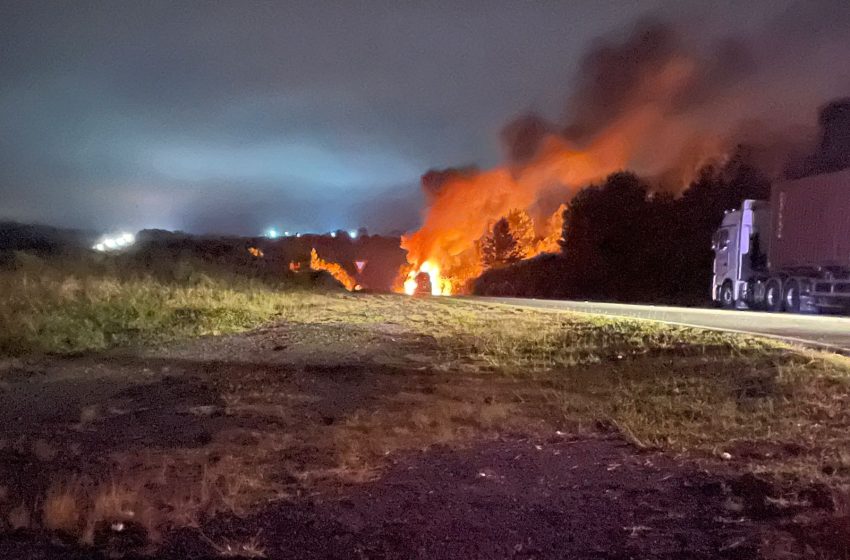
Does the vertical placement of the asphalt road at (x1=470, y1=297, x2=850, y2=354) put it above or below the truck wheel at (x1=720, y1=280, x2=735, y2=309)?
below

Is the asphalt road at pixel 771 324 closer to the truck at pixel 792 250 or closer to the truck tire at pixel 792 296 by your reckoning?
the truck at pixel 792 250

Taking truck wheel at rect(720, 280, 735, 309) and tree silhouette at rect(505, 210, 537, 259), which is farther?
tree silhouette at rect(505, 210, 537, 259)

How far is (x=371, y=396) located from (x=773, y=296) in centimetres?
2108

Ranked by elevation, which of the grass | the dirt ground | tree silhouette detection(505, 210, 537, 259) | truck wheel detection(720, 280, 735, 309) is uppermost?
tree silhouette detection(505, 210, 537, 259)

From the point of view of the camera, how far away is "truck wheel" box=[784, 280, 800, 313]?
25.8m

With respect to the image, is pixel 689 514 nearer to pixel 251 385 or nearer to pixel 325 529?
pixel 325 529

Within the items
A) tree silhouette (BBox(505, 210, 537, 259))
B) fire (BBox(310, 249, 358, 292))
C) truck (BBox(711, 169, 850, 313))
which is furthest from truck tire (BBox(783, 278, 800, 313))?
tree silhouette (BBox(505, 210, 537, 259))

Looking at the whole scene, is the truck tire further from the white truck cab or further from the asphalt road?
the asphalt road

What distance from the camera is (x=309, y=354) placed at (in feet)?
44.2

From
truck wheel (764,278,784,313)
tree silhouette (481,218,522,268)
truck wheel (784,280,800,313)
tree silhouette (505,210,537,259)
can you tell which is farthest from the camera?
tree silhouette (505,210,537,259)

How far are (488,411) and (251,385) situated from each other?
11.3ft

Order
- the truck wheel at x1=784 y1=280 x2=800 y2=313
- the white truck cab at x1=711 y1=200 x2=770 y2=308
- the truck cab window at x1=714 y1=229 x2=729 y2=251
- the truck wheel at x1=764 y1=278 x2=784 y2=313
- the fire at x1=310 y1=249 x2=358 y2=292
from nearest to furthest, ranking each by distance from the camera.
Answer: the truck wheel at x1=784 y1=280 x2=800 y2=313 → the truck wheel at x1=764 y1=278 x2=784 y2=313 → the white truck cab at x1=711 y1=200 x2=770 y2=308 → the truck cab window at x1=714 y1=229 x2=729 y2=251 → the fire at x1=310 y1=249 x2=358 y2=292

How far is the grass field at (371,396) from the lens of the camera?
625 cm

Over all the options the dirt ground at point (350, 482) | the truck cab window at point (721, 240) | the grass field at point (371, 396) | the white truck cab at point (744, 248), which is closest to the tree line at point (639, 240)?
the truck cab window at point (721, 240)
